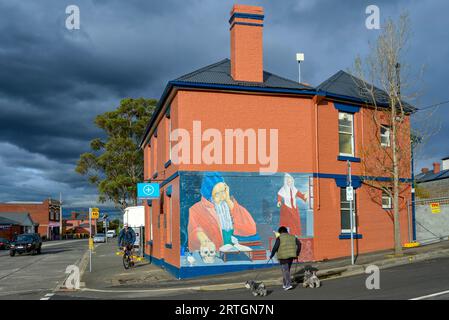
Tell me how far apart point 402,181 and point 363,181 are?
243 cm

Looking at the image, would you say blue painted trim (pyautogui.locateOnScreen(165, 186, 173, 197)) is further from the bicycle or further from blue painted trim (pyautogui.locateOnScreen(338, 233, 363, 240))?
blue painted trim (pyautogui.locateOnScreen(338, 233, 363, 240))

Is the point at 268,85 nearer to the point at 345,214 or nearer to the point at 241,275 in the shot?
the point at 345,214

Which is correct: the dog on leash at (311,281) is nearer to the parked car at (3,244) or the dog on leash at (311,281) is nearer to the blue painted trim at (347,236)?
the blue painted trim at (347,236)

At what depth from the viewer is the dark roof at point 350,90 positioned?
63.3 ft

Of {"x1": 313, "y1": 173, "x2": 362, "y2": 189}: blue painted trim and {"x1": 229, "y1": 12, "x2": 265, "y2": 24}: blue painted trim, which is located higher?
{"x1": 229, "y1": 12, "x2": 265, "y2": 24}: blue painted trim

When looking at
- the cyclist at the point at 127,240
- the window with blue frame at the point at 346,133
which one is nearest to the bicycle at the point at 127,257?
the cyclist at the point at 127,240

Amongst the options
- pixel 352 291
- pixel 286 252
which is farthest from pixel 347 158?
pixel 352 291

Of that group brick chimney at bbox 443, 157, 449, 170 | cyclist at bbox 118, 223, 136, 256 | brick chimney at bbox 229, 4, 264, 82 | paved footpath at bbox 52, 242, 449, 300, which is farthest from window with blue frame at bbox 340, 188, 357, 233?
brick chimney at bbox 443, 157, 449, 170

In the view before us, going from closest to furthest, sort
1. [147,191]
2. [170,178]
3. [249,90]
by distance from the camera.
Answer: [249,90]
[170,178]
[147,191]

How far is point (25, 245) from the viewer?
3819 centimetres

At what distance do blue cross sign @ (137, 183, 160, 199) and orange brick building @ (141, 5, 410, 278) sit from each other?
0.50m

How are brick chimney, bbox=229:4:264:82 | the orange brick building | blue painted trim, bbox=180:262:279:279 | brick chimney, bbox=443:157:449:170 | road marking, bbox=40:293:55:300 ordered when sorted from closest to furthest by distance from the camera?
road marking, bbox=40:293:55:300 → blue painted trim, bbox=180:262:279:279 → the orange brick building → brick chimney, bbox=229:4:264:82 → brick chimney, bbox=443:157:449:170

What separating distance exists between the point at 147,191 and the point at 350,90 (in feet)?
30.9

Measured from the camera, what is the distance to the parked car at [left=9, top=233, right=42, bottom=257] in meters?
38.1
